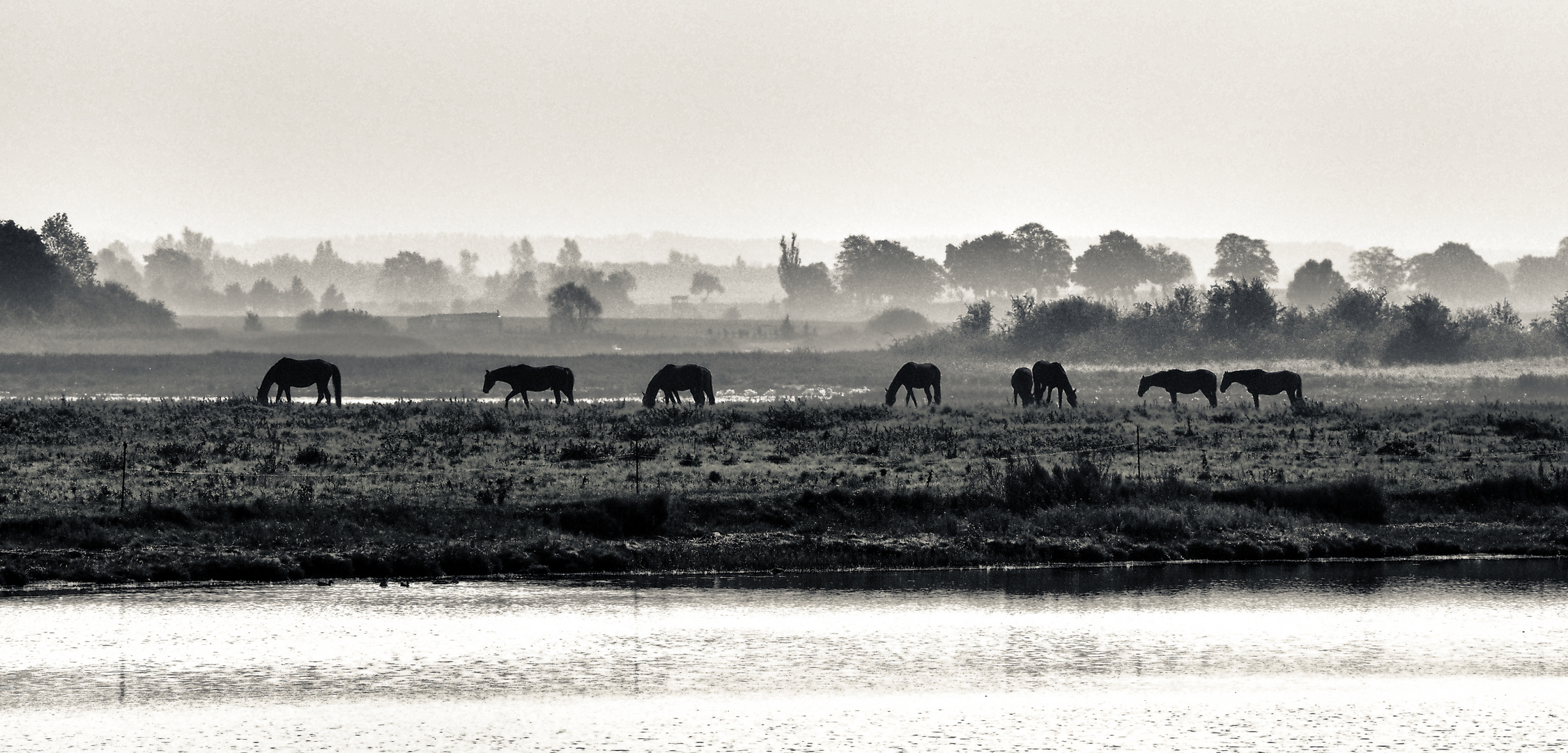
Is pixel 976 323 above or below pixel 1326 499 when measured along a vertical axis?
above

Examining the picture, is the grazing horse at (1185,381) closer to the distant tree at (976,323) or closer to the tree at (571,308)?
the distant tree at (976,323)

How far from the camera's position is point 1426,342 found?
94688mm

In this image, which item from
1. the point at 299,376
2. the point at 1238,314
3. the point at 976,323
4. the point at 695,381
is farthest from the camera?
the point at 976,323

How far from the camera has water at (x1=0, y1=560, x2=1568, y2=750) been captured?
56.3 ft

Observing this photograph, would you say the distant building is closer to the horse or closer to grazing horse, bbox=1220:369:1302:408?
the horse

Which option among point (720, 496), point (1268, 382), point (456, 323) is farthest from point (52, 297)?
point (720, 496)

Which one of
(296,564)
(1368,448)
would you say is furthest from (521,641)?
(1368,448)

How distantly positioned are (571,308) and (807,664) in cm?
14242

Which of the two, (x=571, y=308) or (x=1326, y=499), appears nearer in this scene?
(x=1326, y=499)

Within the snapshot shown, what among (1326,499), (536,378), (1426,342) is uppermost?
(1426,342)

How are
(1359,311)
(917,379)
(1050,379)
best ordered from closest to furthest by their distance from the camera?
(1050,379) < (917,379) < (1359,311)

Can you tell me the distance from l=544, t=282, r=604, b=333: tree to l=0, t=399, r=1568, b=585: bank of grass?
10940cm

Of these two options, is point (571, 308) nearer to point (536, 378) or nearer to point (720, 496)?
point (536, 378)

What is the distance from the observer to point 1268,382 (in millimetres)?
66812
